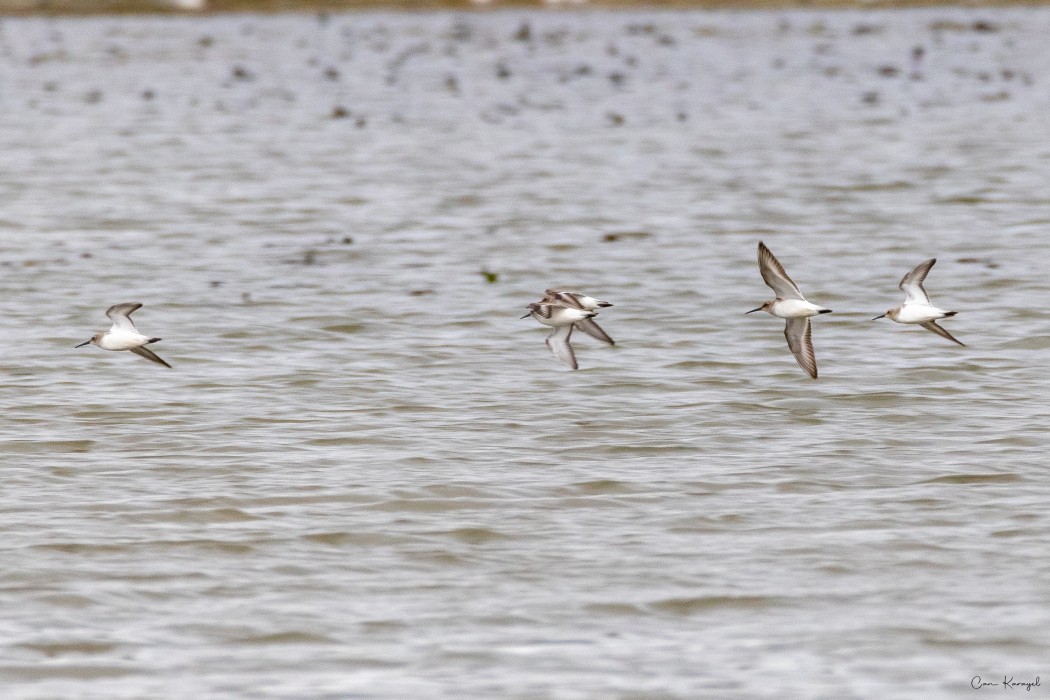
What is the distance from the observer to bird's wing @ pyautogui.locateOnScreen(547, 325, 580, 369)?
12859 mm

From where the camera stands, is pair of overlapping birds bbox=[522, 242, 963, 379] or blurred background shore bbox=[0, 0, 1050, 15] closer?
pair of overlapping birds bbox=[522, 242, 963, 379]

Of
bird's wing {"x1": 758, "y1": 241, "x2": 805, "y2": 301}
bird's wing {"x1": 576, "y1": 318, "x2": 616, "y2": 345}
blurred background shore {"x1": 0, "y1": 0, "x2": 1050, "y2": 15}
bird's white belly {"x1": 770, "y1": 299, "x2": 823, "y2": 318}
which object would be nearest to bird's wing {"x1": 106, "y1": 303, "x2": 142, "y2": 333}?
bird's wing {"x1": 576, "y1": 318, "x2": 616, "y2": 345}

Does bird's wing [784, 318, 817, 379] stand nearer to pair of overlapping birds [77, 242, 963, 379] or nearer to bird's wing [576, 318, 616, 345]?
pair of overlapping birds [77, 242, 963, 379]

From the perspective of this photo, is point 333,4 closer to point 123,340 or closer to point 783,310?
point 123,340

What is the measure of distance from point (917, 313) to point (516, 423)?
2.81 meters

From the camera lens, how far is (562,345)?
511 inches

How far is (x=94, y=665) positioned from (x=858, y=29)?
49221 millimetres

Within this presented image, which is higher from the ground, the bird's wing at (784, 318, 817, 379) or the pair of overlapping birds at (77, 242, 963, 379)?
the pair of overlapping birds at (77, 242, 963, 379)

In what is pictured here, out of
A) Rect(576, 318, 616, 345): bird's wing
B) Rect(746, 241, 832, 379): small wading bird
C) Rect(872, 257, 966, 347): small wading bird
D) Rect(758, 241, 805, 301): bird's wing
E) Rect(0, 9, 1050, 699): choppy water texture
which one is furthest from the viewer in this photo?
Rect(576, 318, 616, 345): bird's wing

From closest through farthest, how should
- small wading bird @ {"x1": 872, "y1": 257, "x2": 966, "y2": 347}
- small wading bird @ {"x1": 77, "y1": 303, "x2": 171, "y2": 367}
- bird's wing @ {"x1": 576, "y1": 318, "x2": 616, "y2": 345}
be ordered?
small wading bird @ {"x1": 872, "y1": 257, "x2": 966, "y2": 347} < small wading bird @ {"x1": 77, "y1": 303, "x2": 171, "y2": 367} < bird's wing @ {"x1": 576, "y1": 318, "x2": 616, "y2": 345}

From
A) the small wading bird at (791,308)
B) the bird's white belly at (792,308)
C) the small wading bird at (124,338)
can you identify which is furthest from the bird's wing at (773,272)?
the small wading bird at (124,338)

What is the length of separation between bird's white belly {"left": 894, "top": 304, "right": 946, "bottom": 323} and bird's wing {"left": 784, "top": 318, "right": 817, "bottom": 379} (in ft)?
2.89

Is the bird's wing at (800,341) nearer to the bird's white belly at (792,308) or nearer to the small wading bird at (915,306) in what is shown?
the bird's white belly at (792,308)

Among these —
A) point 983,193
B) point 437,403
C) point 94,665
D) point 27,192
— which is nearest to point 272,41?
point 27,192
